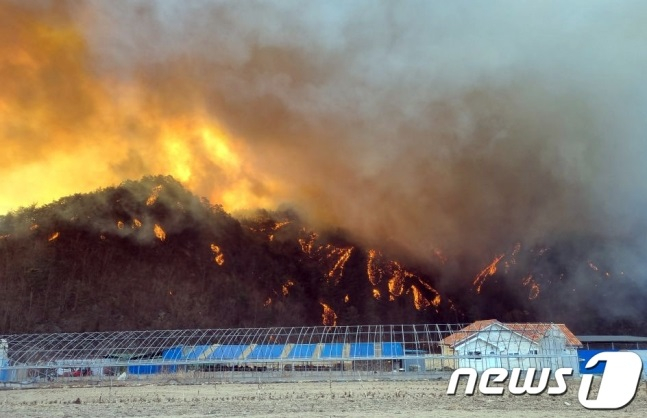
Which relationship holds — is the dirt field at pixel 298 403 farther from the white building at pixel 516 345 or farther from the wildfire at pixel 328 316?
the wildfire at pixel 328 316

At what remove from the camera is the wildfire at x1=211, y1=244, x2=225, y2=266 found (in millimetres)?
131625

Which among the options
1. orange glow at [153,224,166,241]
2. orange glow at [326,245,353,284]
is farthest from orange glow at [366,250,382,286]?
orange glow at [153,224,166,241]

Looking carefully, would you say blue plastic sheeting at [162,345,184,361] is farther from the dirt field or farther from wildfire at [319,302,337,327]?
wildfire at [319,302,337,327]

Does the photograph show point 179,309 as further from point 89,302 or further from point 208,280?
point 89,302

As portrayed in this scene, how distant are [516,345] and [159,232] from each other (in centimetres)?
10230

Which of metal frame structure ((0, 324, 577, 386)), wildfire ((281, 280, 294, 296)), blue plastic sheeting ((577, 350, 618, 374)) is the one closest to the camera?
metal frame structure ((0, 324, 577, 386))

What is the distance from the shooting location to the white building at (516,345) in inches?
2185

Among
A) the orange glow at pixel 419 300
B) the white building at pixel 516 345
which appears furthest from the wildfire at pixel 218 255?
the white building at pixel 516 345

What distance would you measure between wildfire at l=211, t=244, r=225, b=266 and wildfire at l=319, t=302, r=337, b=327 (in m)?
30.2

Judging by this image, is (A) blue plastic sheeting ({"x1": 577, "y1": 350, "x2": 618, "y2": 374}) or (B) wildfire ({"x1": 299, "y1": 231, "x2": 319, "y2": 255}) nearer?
(A) blue plastic sheeting ({"x1": 577, "y1": 350, "x2": 618, "y2": 374})

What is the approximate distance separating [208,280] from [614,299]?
4181 inches

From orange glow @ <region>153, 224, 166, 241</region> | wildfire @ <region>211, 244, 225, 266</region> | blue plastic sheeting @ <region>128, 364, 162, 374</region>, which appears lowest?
blue plastic sheeting @ <region>128, 364, 162, 374</region>

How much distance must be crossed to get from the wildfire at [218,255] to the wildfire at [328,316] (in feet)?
99.1

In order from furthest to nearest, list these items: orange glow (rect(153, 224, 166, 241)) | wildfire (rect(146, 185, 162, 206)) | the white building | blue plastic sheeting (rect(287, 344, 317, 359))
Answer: wildfire (rect(146, 185, 162, 206)), orange glow (rect(153, 224, 166, 241)), blue plastic sheeting (rect(287, 344, 317, 359)), the white building
